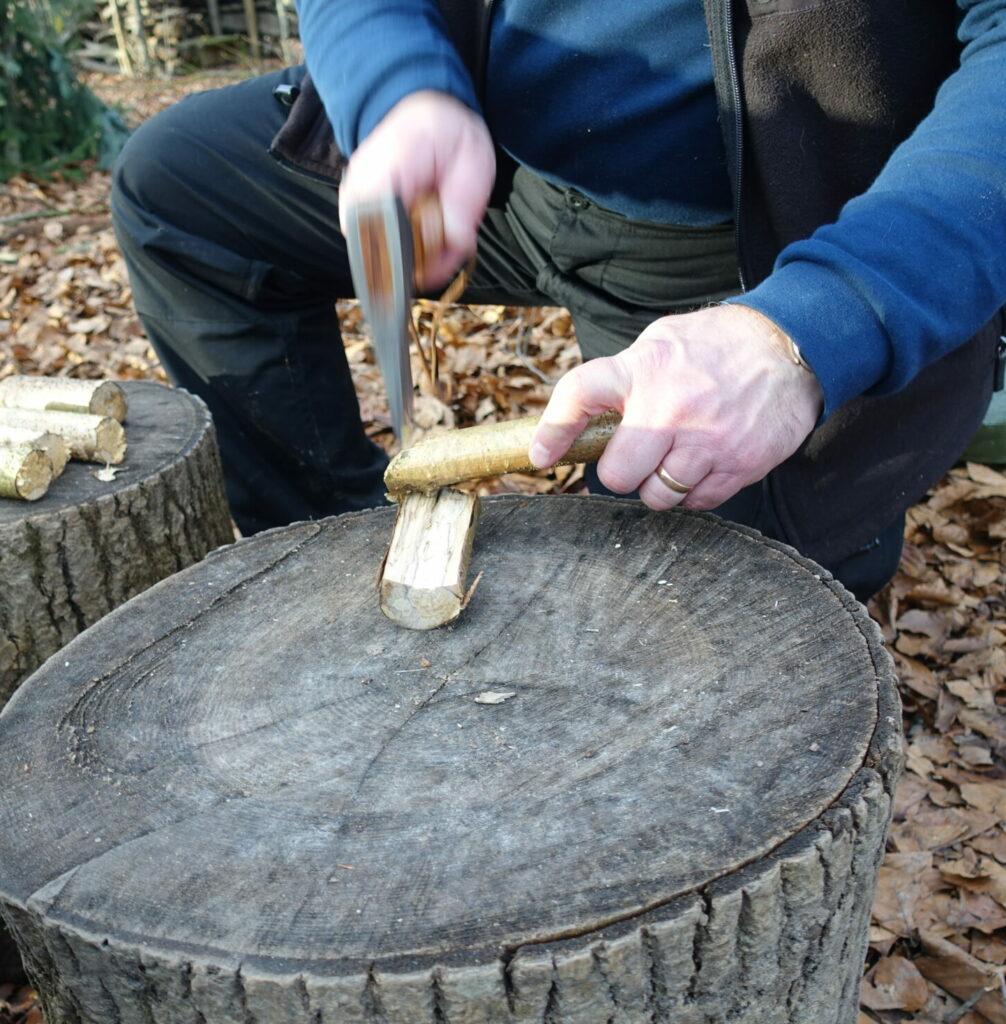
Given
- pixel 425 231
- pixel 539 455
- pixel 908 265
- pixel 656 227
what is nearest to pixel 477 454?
pixel 539 455

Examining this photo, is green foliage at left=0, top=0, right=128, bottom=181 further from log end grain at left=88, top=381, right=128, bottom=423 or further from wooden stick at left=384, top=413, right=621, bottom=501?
wooden stick at left=384, top=413, right=621, bottom=501

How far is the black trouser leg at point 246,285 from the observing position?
2447 mm

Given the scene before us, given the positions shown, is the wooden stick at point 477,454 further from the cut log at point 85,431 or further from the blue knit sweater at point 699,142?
the cut log at point 85,431

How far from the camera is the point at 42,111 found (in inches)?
287

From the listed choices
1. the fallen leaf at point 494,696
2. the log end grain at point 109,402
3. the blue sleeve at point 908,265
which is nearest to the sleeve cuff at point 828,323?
the blue sleeve at point 908,265

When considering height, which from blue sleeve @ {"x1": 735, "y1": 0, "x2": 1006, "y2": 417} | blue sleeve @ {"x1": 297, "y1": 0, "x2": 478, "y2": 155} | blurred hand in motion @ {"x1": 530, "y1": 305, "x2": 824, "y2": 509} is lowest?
blurred hand in motion @ {"x1": 530, "y1": 305, "x2": 824, "y2": 509}

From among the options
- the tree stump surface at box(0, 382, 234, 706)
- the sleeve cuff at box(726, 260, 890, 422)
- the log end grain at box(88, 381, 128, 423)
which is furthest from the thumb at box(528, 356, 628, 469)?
the log end grain at box(88, 381, 128, 423)

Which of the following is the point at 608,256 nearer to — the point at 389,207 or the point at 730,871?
the point at 389,207

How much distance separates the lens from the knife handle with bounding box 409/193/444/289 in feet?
5.49

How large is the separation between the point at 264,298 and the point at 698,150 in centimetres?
110

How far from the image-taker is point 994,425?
3188 mm

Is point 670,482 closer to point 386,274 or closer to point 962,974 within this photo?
point 386,274

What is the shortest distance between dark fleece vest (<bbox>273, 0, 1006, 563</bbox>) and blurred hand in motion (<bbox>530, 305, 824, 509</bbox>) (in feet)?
1.69

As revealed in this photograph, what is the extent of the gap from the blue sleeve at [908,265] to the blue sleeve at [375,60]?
760mm
